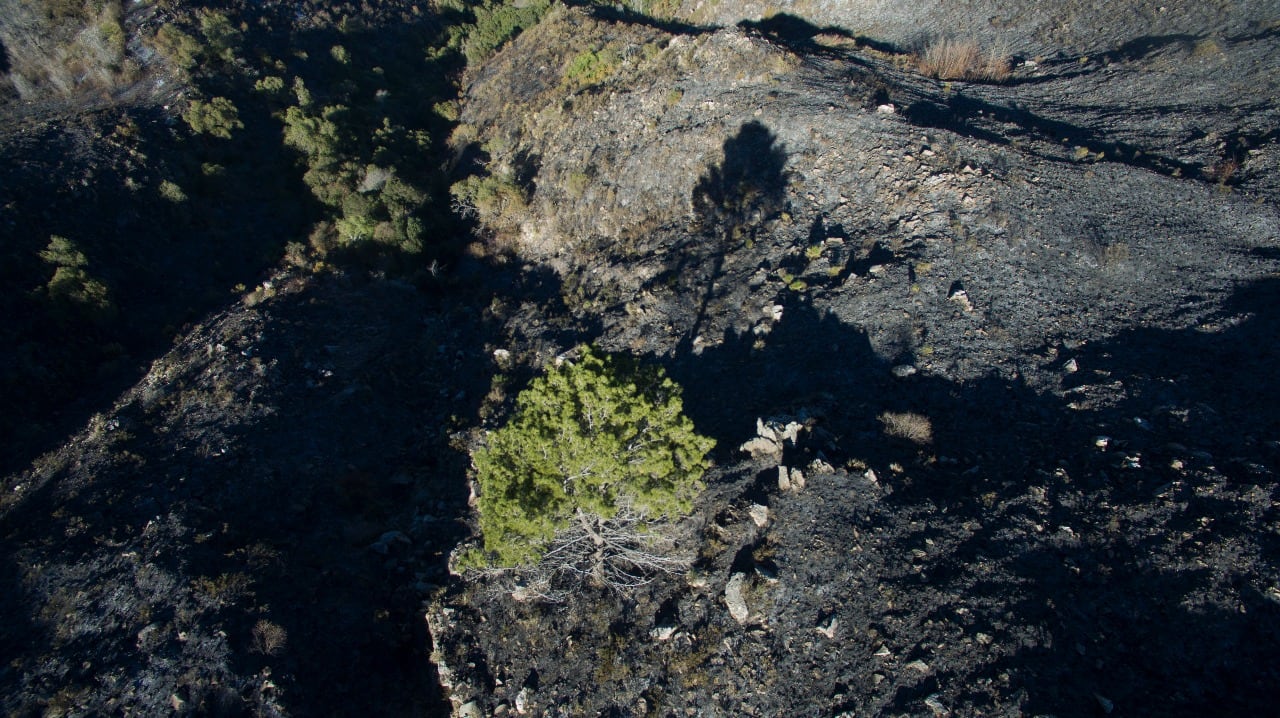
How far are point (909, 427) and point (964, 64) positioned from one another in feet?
76.0

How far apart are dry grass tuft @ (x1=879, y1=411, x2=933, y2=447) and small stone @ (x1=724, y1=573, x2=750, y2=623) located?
17.0 ft

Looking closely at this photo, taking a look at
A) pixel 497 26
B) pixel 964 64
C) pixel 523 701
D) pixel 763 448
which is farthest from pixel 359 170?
pixel 964 64

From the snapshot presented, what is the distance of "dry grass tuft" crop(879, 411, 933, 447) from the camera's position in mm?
14383

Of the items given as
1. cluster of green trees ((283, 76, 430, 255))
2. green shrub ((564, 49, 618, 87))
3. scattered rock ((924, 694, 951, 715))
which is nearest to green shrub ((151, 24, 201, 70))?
cluster of green trees ((283, 76, 430, 255))

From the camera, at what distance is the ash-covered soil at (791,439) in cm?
1105

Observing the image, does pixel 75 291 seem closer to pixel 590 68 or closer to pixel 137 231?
pixel 137 231

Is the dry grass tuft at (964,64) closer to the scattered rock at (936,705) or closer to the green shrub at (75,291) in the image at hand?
the scattered rock at (936,705)

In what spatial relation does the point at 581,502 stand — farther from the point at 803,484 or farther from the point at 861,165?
the point at 861,165

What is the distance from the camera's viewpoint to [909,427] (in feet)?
47.6

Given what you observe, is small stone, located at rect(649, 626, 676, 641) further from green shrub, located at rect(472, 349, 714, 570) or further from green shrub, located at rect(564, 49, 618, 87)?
green shrub, located at rect(564, 49, 618, 87)

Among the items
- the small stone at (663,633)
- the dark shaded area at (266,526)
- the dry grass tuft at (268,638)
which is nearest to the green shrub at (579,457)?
the small stone at (663,633)

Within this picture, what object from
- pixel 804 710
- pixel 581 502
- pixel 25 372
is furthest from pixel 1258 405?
pixel 25 372

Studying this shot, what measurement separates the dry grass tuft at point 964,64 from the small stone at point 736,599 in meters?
26.7

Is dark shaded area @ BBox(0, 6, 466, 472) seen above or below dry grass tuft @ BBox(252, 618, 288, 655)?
above
